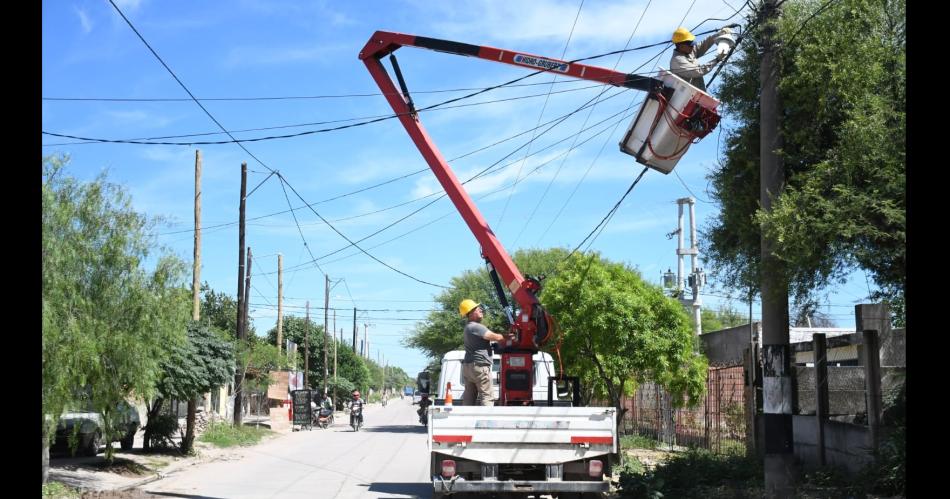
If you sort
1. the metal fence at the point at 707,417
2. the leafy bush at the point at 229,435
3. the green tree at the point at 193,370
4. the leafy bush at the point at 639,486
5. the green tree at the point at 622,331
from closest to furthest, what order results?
the leafy bush at the point at 639,486
the green tree at the point at 193,370
the metal fence at the point at 707,417
the green tree at the point at 622,331
the leafy bush at the point at 229,435

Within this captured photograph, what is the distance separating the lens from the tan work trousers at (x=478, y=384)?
12758mm

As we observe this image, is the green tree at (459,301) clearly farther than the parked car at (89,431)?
Yes

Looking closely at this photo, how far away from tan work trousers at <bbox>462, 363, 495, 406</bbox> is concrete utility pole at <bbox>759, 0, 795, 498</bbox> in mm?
3771

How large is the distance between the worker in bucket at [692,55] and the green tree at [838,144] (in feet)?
2.49

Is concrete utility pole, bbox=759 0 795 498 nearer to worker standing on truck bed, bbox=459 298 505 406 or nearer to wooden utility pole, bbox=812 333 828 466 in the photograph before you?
wooden utility pole, bbox=812 333 828 466

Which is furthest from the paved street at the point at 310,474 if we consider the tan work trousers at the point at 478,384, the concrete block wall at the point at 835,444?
the concrete block wall at the point at 835,444

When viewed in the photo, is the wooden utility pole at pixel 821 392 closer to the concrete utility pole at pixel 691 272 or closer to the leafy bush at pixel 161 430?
the leafy bush at pixel 161 430

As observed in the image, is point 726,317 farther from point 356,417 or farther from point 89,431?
point 89,431

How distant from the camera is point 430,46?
15094mm

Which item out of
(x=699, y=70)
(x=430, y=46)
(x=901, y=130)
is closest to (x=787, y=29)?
(x=699, y=70)
